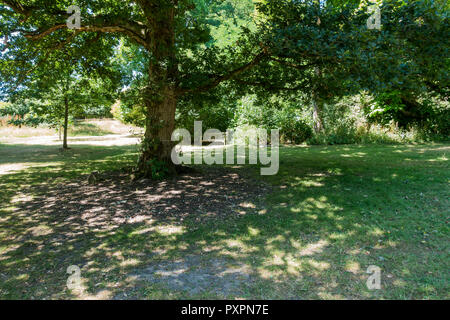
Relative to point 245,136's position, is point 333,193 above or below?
below

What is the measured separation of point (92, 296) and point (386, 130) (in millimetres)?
15652

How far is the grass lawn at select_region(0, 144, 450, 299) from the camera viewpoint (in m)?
2.95

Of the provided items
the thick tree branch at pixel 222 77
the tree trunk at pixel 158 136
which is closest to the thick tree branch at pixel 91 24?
the tree trunk at pixel 158 136

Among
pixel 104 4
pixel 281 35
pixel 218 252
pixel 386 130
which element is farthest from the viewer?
pixel 386 130

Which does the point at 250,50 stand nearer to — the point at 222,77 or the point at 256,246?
the point at 222,77

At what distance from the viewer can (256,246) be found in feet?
12.5

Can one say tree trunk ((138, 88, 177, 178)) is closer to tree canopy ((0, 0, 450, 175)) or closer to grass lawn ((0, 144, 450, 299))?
tree canopy ((0, 0, 450, 175))

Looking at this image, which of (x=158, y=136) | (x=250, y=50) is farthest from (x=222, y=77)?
(x=158, y=136)

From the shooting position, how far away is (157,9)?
21.5 feet

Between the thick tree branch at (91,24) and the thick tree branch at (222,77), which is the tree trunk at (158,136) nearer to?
the thick tree branch at (222,77)

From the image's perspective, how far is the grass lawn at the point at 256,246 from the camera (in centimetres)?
295
